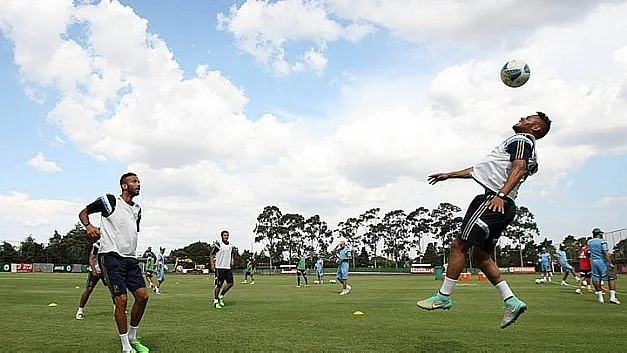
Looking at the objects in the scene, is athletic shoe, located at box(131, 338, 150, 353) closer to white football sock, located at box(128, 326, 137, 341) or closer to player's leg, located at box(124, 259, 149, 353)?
player's leg, located at box(124, 259, 149, 353)

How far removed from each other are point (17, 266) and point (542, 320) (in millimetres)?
86168

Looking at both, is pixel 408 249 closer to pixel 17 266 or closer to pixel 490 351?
pixel 17 266

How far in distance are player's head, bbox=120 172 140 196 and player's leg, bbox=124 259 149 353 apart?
94 centimetres

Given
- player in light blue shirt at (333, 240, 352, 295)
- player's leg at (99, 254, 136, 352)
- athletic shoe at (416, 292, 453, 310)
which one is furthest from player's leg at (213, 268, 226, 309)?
athletic shoe at (416, 292, 453, 310)

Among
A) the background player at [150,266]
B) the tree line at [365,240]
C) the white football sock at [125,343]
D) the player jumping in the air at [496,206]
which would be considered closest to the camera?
the player jumping in the air at [496,206]

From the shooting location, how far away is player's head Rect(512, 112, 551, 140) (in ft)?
22.5

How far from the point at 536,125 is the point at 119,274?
5597 millimetres

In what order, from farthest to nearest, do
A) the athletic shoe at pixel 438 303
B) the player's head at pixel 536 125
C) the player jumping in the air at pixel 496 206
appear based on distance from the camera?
1. the player's head at pixel 536 125
2. the athletic shoe at pixel 438 303
3. the player jumping in the air at pixel 496 206

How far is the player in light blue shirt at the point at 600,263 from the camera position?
1650 centimetres

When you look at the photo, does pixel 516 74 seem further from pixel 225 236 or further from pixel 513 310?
pixel 225 236

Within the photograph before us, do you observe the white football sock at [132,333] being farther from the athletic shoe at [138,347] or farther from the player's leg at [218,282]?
the player's leg at [218,282]

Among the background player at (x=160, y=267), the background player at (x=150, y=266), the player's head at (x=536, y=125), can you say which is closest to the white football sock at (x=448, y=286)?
the player's head at (x=536, y=125)

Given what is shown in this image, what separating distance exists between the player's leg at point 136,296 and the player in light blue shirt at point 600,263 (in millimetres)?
13897

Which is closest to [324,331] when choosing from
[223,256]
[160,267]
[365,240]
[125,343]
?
[125,343]
